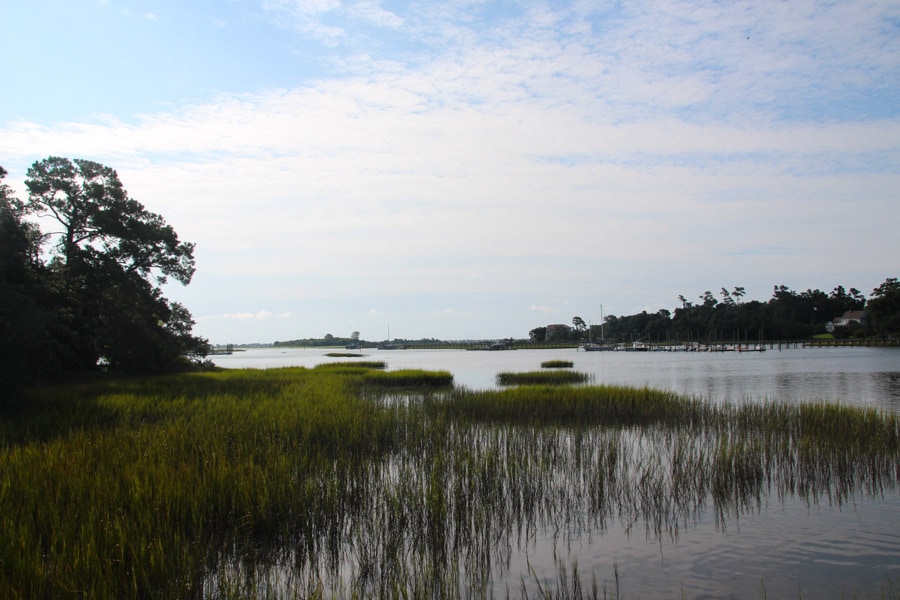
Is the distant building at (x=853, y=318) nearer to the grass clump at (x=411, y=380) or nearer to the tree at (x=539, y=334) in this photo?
the tree at (x=539, y=334)

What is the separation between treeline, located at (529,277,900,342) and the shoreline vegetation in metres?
93.0

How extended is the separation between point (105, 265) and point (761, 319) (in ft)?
358

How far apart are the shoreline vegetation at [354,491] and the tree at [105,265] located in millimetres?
14816

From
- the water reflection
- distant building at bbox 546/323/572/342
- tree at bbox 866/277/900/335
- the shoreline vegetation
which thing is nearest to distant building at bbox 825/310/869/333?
tree at bbox 866/277/900/335

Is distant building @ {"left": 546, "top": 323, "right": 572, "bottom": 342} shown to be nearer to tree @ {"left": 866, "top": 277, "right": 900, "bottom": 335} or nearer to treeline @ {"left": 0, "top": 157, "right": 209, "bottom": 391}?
tree @ {"left": 866, "top": 277, "right": 900, "bottom": 335}

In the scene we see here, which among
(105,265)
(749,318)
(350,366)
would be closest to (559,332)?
(749,318)

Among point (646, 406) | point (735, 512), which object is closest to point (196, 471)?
point (735, 512)

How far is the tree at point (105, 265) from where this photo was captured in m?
27.7

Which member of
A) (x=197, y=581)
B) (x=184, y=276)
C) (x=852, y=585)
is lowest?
(x=852, y=585)

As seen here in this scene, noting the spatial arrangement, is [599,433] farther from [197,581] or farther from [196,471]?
[197,581]

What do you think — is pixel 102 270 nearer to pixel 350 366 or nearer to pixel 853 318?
pixel 350 366

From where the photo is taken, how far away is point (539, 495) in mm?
9070

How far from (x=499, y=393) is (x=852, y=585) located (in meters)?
15.6

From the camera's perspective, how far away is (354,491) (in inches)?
348
